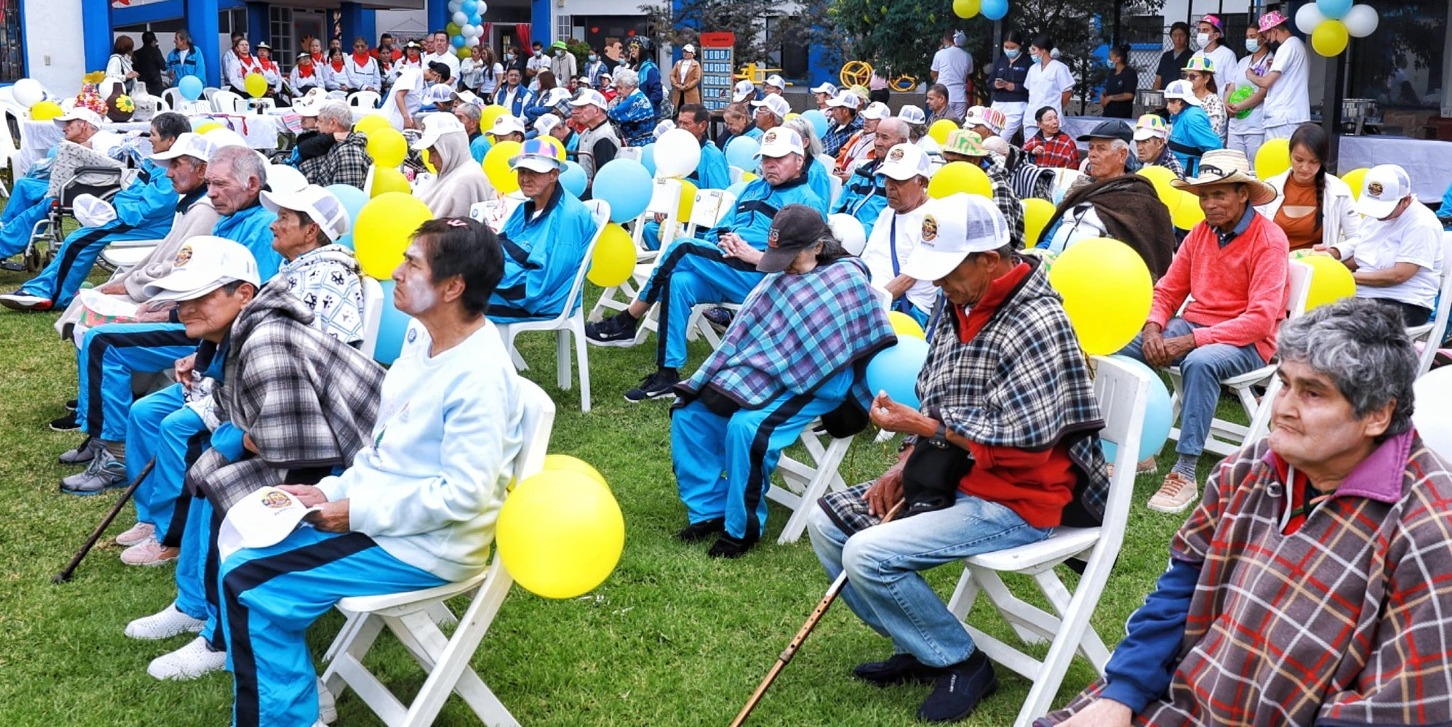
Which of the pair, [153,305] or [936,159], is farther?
[936,159]

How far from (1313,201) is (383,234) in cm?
418

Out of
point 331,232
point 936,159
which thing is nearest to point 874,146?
point 936,159

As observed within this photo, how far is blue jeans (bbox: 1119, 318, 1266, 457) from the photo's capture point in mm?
5113

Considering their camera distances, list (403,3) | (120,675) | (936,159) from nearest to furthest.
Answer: (120,675), (936,159), (403,3)

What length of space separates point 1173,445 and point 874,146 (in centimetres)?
361

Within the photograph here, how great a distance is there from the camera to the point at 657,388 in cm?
668

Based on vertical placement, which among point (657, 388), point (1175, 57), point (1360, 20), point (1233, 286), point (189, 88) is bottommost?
point (657, 388)

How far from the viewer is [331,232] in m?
4.72

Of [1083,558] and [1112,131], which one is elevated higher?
[1112,131]

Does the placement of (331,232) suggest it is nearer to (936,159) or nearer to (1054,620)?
(1054,620)

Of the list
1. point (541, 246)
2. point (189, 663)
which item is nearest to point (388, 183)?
point (541, 246)

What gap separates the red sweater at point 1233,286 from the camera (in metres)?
5.08

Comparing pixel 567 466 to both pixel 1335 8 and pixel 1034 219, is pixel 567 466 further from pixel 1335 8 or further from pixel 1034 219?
pixel 1335 8

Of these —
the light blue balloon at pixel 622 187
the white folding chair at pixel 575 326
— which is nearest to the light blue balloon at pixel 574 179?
the light blue balloon at pixel 622 187
